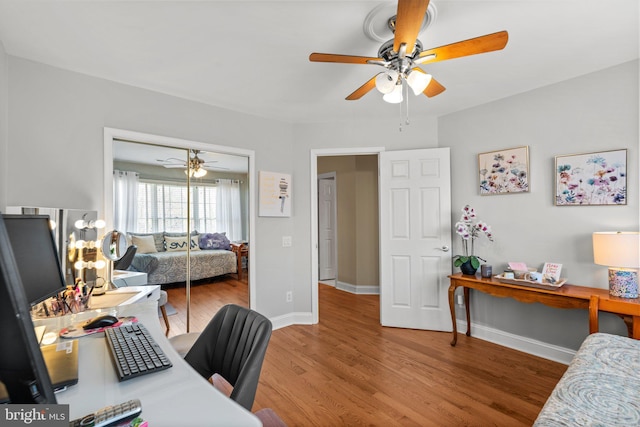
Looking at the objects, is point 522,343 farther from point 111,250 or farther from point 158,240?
point 111,250

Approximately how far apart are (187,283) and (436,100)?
3098 millimetres

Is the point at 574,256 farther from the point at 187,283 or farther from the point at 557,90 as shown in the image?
the point at 187,283

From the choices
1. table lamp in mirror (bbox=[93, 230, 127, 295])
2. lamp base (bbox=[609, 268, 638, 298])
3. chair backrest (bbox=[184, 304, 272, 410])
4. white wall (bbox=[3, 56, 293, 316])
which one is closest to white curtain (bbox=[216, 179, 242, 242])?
white wall (bbox=[3, 56, 293, 316])

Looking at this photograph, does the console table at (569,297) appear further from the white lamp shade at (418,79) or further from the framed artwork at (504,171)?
the white lamp shade at (418,79)

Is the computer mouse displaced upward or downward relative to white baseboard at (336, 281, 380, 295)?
upward

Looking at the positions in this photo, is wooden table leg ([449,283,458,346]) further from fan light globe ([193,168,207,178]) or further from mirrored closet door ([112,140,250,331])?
fan light globe ([193,168,207,178])

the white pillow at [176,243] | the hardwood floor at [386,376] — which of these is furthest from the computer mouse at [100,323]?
the white pillow at [176,243]

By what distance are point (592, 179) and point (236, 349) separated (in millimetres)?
2993

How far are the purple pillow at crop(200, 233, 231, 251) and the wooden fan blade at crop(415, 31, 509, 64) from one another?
2424 mm

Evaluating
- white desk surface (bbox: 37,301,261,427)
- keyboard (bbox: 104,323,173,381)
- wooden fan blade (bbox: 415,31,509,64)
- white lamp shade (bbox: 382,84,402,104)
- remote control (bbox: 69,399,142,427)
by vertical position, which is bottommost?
white desk surface (bbox: 37,301,261,427)

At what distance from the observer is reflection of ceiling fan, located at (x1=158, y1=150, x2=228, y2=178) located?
276 cm

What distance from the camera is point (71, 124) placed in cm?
227

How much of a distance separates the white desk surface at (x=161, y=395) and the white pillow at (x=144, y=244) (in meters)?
1.64

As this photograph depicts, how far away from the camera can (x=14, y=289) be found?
0.41m
